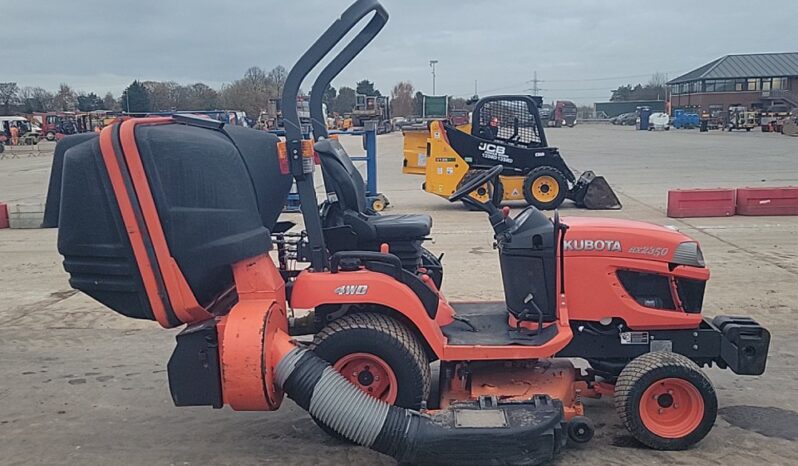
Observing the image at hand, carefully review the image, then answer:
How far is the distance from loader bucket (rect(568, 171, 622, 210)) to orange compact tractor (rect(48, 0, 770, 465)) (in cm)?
980

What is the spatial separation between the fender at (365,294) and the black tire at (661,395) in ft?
3.29

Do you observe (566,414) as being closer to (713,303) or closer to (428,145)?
(713,303)

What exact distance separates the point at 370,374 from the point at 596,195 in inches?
421

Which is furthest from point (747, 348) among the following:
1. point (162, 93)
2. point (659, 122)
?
point (659, 122)

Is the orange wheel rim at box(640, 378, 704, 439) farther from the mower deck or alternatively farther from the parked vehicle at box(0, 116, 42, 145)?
the parked vehicle at box(0, 116, 42, 145)

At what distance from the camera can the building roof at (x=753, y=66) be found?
7225 centimetres

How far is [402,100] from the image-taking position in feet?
283

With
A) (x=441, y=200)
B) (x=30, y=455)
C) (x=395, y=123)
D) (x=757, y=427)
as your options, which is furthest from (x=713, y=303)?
(x=395, y=123)

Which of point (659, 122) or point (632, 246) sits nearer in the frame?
point (632, 246)

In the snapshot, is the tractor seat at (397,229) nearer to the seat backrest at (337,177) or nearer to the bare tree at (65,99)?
the seat backrest at (337,177)

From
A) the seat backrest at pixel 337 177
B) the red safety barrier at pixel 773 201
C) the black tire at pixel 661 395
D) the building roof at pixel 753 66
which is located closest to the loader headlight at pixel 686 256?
the black tire at pixel 661 395

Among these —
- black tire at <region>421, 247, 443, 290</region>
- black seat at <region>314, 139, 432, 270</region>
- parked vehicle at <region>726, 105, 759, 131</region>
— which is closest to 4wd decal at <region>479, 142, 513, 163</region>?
black tire at <region>421, 247, 443, 290</region>

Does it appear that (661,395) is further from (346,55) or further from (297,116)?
(346,55)

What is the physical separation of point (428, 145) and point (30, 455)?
10974 millimetres
